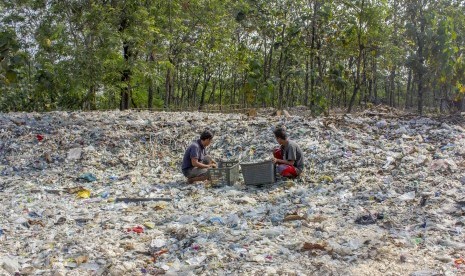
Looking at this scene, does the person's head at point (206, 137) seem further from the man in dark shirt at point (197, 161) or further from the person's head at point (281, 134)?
the person's head at point (281, 134)

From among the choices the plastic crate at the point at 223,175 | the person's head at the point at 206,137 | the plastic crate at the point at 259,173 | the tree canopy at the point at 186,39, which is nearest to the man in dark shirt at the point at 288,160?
the plastic crate at the point at 259,173

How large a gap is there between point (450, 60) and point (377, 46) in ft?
16.0

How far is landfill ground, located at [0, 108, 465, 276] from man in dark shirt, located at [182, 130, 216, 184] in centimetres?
18

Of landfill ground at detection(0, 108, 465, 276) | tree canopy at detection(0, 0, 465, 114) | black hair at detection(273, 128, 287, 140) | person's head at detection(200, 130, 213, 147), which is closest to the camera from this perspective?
landfill ground at detection(0, 108, 465, 276)

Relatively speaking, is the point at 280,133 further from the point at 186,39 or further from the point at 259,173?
the point at 186,39

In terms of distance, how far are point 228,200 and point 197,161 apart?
44.5 inches

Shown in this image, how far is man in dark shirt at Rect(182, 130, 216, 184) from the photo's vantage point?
7281mm

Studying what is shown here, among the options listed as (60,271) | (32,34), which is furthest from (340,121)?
(32,34)

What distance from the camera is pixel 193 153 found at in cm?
731

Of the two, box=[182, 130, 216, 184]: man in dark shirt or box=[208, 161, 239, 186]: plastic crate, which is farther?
box=[182, 130, 216, 184]: man in dark shirt

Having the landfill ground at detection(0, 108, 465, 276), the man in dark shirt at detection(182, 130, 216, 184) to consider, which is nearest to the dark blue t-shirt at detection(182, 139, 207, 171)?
the man in dark shirt at detection(182, 130, 216, 184)

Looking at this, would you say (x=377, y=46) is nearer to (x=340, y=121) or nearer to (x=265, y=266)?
(x=340, y=121)

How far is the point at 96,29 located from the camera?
15.2m

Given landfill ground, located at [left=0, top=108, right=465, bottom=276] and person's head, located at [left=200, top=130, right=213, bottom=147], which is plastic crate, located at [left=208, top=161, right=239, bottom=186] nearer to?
landfill ground, located at [left=0, top=108, right=465, bottom=276]
